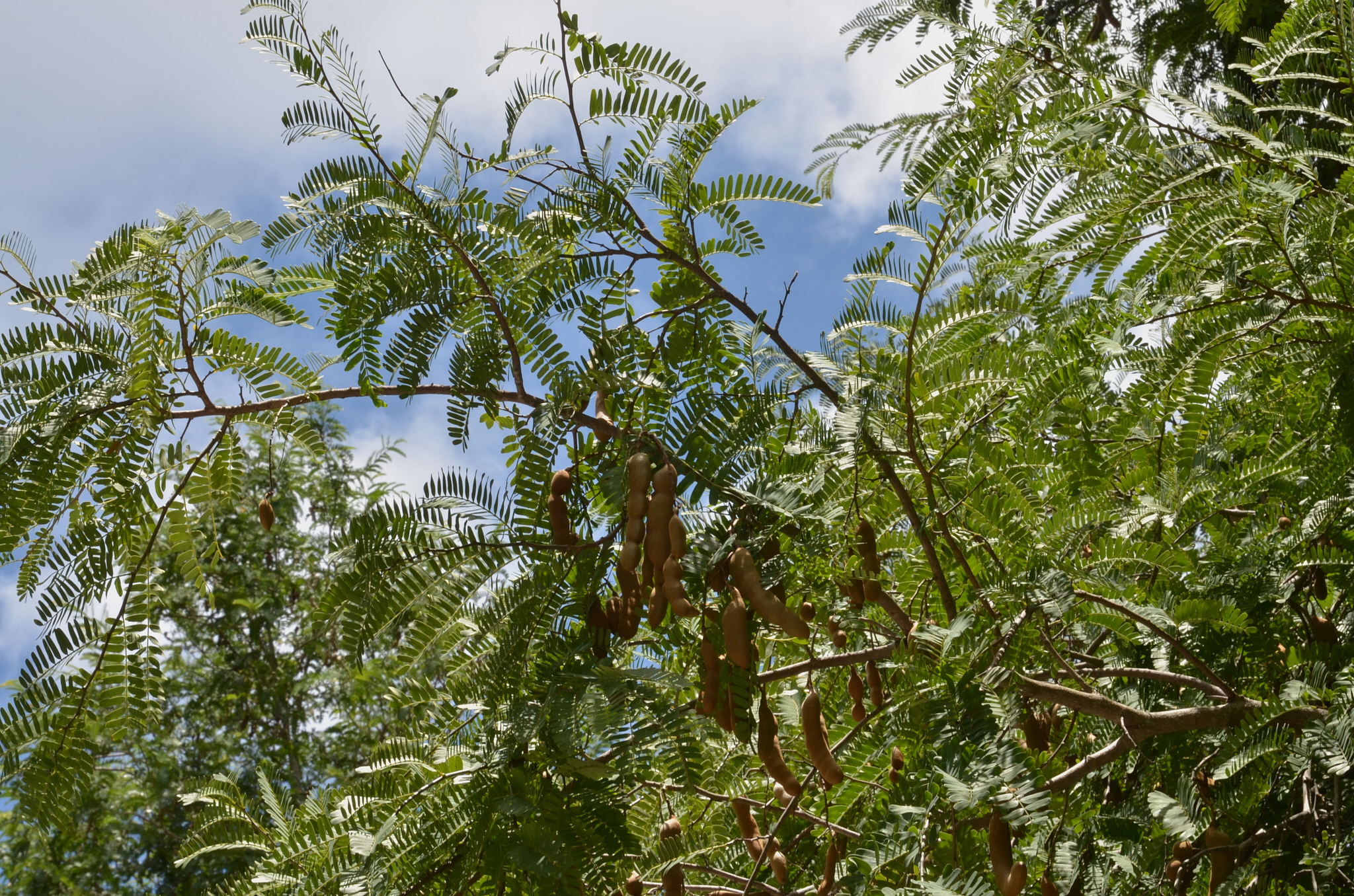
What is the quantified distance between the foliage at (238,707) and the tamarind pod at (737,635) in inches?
303

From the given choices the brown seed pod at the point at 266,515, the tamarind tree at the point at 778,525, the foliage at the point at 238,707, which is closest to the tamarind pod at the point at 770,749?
the tamarind tree at the point at 778,525

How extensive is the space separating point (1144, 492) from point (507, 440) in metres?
1.47

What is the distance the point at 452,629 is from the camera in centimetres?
168

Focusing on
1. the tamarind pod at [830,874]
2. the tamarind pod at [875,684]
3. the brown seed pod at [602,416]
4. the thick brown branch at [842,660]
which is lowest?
the tamarind pod at [830,874]

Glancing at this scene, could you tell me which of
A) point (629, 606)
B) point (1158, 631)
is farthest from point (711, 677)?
point (1158, 631)

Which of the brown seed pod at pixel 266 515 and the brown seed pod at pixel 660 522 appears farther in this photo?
the brown seed pod at pixel 266 515

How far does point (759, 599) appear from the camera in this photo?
128cm

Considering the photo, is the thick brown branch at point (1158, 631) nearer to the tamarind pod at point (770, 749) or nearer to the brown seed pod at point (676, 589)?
the tamarind pod at point (770, 749)

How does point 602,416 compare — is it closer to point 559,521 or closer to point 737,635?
point 559,521

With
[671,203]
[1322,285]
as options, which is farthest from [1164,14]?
[671,203]

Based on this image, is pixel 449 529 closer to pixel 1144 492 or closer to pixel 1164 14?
pixel 1144 492

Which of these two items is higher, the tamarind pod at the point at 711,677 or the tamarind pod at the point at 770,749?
the tamarind pod at the point at 711,677

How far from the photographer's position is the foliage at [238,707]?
8.79 metres

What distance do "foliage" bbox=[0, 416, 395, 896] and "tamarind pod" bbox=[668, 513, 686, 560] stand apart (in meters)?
7.67
